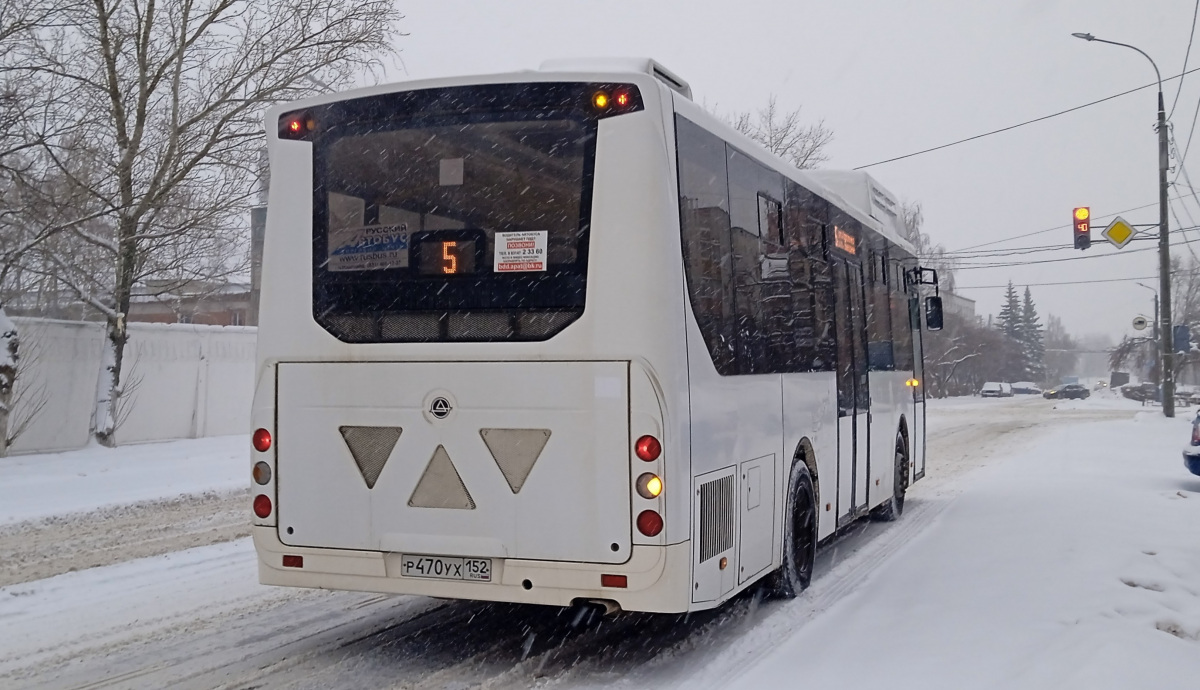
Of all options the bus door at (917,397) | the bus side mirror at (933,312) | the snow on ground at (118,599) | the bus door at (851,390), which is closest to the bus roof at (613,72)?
the bus door at (851,390)

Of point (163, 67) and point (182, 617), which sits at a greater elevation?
point (163, 67)

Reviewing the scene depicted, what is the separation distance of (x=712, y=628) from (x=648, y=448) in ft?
7.51

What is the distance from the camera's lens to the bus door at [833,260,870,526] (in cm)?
950

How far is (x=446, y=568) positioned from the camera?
5.84m

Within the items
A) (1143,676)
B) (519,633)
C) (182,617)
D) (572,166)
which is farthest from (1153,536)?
(182,617)

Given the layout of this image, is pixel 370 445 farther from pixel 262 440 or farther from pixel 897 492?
pixel 897 492

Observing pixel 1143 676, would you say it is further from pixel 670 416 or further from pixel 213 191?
pixel 213 191

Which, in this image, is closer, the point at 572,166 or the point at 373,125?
the point at 572,166

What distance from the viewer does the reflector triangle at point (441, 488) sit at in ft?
19.1

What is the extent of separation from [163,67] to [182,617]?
13.9 metres

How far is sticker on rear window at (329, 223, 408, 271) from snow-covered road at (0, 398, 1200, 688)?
235 centimetres

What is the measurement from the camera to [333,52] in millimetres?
19594

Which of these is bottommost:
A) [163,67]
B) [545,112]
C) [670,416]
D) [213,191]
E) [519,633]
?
[519,633]

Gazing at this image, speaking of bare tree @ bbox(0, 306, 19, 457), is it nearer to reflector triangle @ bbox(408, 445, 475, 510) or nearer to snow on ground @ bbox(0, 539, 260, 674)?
snow on ground @ bbox(0, 539, 260, 674)
